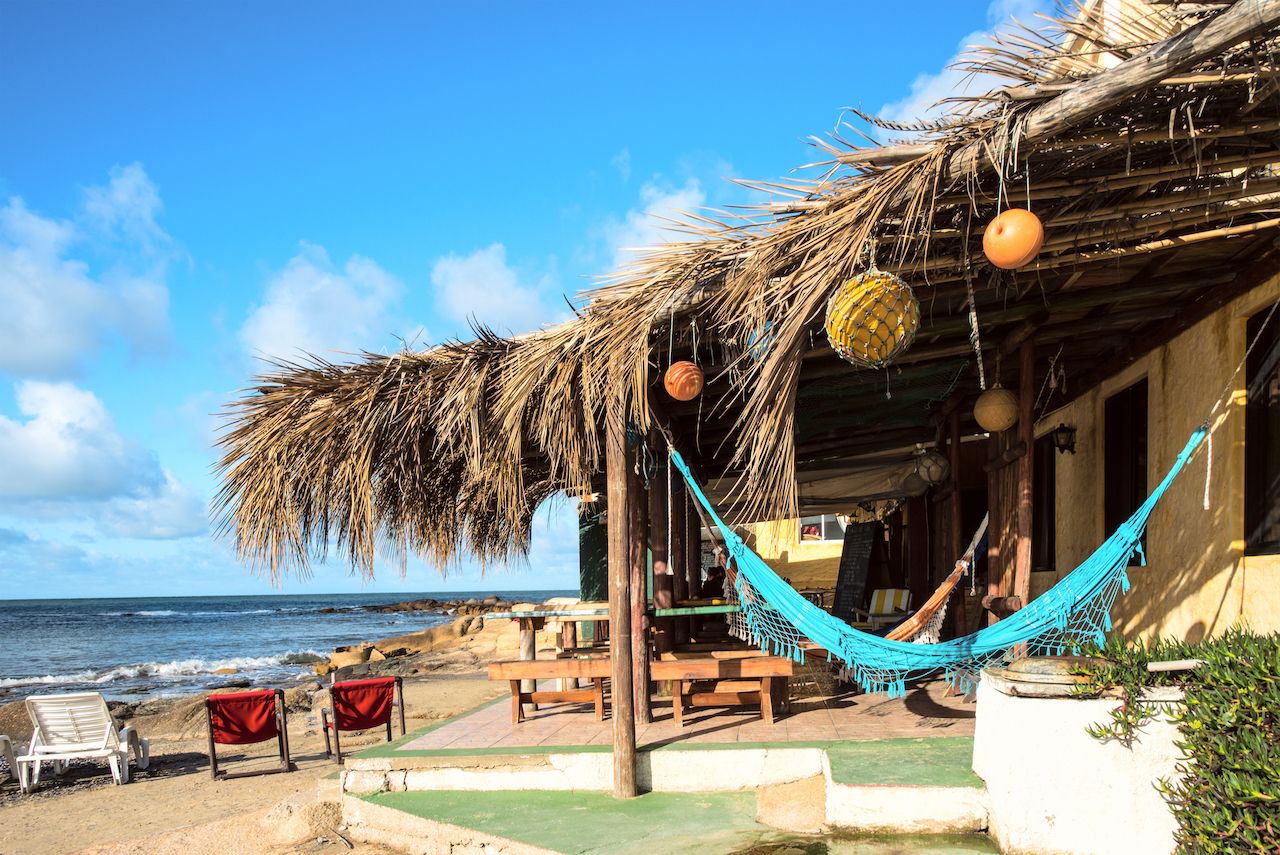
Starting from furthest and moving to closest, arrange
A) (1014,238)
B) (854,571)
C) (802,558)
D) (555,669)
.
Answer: (802,558) < (854,571) < (555,669) < (1014,238)

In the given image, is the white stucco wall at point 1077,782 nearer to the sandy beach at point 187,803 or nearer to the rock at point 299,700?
the sandy beach at point 187,803

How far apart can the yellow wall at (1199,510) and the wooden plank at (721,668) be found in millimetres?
1749

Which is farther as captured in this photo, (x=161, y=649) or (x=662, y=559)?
(x=161, y=649)

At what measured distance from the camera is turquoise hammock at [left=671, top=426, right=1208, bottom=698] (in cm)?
341

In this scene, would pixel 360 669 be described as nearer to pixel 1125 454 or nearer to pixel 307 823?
pixel 307 823

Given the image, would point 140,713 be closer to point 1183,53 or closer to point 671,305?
point 671,305

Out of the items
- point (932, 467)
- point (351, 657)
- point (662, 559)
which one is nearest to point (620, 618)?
point (662, 559)

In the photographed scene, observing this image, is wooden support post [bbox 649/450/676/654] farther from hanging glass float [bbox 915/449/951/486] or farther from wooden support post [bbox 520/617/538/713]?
hanging glass float [bbox 915/449/951/486]

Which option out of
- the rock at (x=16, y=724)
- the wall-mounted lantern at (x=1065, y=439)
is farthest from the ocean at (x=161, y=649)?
the wall-mounted lantern at (x=1065, y=439)

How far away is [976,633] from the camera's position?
3.73m

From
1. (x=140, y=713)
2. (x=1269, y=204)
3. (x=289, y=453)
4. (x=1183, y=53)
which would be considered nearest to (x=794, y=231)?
(x=1183, y=53)

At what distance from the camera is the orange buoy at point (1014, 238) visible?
2715 mm

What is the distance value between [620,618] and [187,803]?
3.75m

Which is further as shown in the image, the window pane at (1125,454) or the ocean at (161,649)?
the ocean at (161,649)
